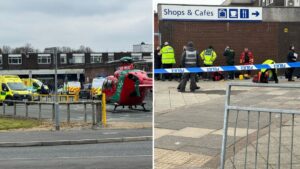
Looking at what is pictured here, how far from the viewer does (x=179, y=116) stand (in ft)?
26.6

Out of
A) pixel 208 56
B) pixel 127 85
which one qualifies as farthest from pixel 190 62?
pixel 127 85

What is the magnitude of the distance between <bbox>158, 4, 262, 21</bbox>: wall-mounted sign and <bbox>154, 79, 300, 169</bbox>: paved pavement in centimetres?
317

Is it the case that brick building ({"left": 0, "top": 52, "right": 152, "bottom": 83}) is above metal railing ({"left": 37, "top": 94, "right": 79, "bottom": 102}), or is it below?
above

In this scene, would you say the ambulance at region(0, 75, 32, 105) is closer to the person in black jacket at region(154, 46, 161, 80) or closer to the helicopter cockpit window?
the helicopter cockpit window

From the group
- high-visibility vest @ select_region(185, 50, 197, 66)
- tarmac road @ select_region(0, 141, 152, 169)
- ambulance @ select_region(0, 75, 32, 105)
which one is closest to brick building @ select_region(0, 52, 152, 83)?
ambulance @ select_region(0, 75, 32, 105)

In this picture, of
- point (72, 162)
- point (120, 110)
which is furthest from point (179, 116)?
point (120, 110)

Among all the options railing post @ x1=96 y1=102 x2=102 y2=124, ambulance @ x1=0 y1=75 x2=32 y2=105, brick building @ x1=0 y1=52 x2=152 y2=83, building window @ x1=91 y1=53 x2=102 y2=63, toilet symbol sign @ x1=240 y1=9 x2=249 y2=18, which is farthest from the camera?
building window @ x1=91 y1=53 x2=102 y2=63

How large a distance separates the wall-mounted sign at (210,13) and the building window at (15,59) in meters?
55.4

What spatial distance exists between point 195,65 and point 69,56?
55596mm

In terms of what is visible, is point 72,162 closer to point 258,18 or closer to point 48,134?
point 48,134

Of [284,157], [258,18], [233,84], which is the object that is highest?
[258,18]

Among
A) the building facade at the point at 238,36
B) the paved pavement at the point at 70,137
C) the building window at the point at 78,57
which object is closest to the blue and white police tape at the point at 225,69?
the paved pavement at the point at 70,137

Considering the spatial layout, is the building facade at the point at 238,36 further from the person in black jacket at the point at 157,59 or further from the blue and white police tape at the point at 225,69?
the blue and white police tape at the point at 225,69

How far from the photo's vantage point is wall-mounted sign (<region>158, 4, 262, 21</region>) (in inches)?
490
